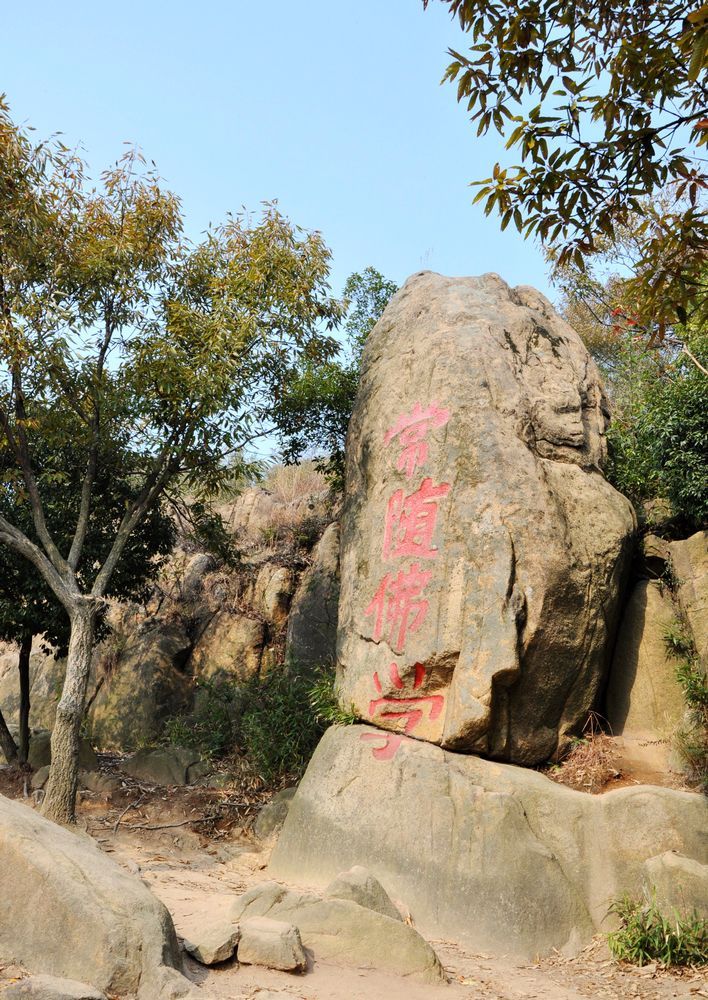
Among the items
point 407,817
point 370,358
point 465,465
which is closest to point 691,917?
point 407,817

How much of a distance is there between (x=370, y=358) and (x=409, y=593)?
3.27 metres

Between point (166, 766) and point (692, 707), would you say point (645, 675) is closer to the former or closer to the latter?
point (692, 707)

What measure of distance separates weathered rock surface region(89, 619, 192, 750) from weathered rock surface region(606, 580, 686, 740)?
8.58 m

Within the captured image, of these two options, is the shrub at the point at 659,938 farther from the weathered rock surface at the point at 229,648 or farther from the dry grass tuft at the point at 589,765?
the weathered rock surface at the point at 229,648

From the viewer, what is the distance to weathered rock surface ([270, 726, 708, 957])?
25.1ft

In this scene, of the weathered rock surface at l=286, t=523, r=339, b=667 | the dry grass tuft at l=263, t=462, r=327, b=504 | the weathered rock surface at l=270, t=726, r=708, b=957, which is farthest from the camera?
the dry grass tuft at l=263, t=462, r=327, b=504

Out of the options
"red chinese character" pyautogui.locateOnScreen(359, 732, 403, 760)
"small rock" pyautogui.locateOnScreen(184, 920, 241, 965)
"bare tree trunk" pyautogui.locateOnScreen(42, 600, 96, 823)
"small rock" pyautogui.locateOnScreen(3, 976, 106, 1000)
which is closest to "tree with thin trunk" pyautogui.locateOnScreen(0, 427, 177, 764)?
"bare tree trunk" pyautogui.locateOnScreen(42, 600, 96, 823)

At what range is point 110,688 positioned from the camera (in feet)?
53.0

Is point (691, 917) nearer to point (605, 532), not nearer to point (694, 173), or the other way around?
point (605, 532)

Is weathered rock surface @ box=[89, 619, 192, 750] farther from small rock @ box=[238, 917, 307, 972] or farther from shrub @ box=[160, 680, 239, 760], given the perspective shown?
small rock @ box=[238, 917, 307, 972]

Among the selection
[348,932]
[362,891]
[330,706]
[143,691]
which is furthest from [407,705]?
[143,691]

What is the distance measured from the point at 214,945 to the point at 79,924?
1.09 m

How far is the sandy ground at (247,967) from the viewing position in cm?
584

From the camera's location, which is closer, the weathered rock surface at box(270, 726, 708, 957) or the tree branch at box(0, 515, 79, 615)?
the weathered rock surface at box(270, 726, 708, 957)
